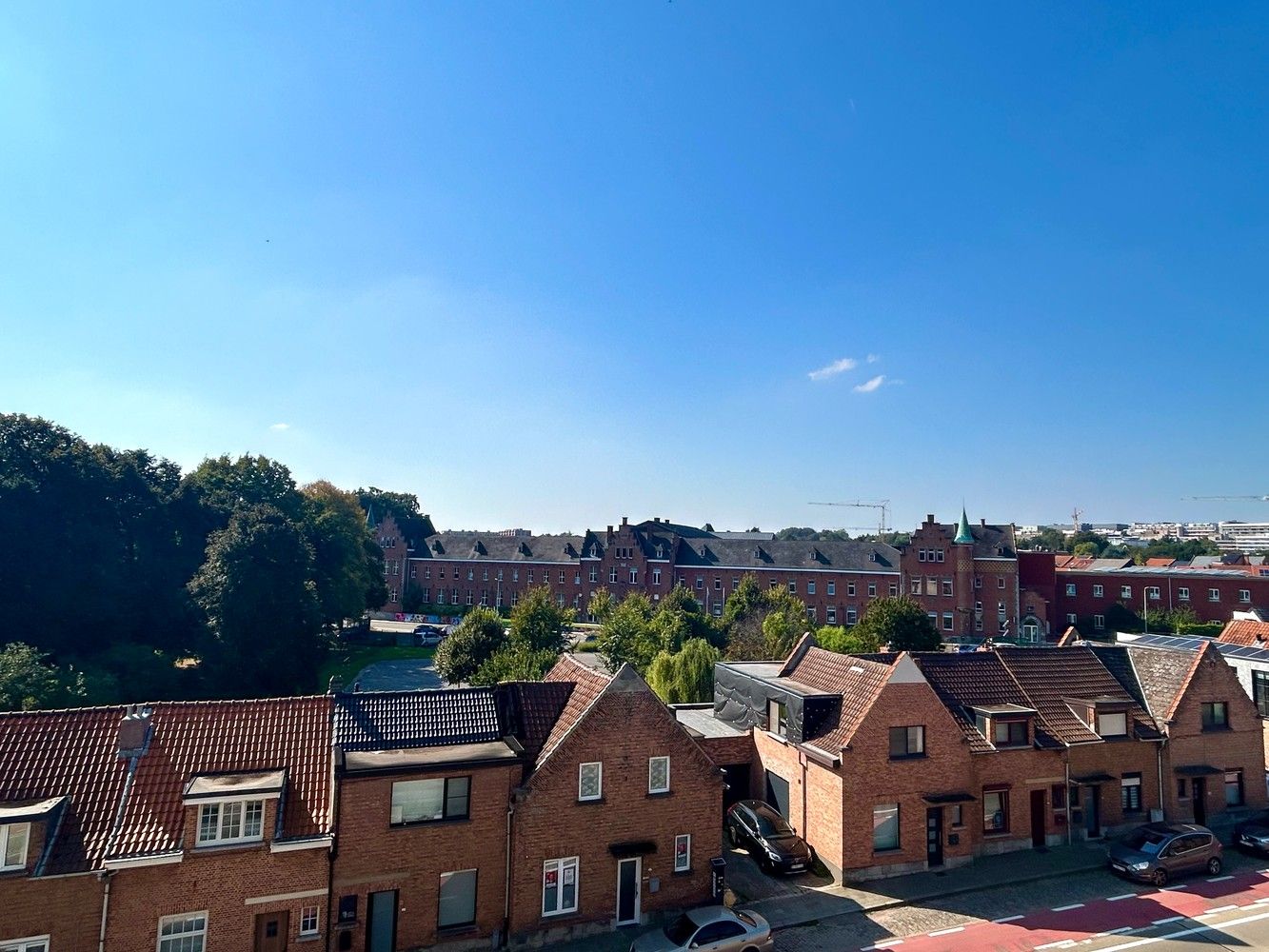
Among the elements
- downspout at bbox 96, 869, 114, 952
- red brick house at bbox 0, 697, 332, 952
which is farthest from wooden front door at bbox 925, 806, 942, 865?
downspout at bbox 96, 869, 114, 952

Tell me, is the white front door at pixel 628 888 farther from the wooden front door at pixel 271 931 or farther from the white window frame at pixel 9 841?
the white window frame at pixel 9 841

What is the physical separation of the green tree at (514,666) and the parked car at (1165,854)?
24291 mm

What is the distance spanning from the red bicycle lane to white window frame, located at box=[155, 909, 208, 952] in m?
16.8

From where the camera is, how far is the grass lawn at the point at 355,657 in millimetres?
56125

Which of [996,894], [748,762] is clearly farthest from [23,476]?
[996,894]

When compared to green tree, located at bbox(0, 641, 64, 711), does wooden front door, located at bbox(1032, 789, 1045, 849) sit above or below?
below

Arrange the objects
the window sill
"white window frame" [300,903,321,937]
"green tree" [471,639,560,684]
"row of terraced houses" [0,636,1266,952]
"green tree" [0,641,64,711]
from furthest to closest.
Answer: "green tree" [471,639,560,684], "green tree" [0,641,64,711], the window sill, "white window frame" [300,903,321,937], "row of terraced houses" [0,636,1266,952]

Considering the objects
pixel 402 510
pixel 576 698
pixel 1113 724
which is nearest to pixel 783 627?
pixel 1113 724

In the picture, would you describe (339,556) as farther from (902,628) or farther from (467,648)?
(902,628)

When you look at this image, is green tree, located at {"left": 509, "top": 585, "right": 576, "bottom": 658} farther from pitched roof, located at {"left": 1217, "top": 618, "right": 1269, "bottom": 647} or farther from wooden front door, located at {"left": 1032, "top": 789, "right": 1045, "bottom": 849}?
pitched roof, located at {"left": 1217, "top": 618, "right": 1269, "bottom": 647}

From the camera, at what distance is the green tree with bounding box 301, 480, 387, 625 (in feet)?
220

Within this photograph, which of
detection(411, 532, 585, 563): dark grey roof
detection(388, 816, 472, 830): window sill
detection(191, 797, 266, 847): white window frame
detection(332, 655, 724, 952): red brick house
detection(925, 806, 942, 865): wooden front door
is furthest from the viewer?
detection(411, 532, 585, 563): dark grey roof

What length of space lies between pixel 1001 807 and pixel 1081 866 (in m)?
2.75

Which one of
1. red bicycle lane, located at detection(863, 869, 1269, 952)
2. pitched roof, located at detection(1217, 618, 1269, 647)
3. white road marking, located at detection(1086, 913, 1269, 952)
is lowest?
red bicycle lane, located at detection(863, 869, 1269, 952)
